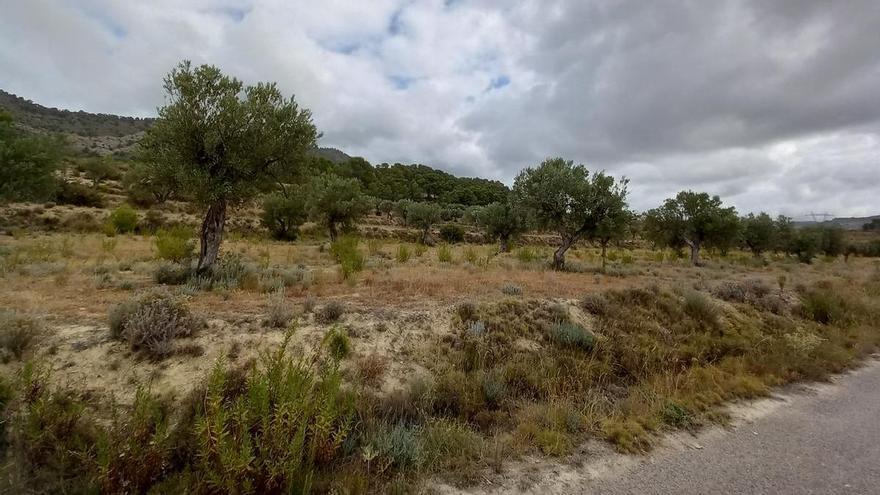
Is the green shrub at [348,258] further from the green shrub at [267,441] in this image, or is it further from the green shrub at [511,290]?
the green shrub at [267,441]

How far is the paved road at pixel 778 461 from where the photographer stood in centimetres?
475

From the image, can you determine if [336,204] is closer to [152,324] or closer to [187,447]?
[152,324]

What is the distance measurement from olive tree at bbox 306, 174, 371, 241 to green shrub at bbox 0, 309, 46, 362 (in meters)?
26.5

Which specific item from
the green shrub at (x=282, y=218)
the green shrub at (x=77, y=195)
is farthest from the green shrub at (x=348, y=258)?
the green shrub at (x=77, y=195)

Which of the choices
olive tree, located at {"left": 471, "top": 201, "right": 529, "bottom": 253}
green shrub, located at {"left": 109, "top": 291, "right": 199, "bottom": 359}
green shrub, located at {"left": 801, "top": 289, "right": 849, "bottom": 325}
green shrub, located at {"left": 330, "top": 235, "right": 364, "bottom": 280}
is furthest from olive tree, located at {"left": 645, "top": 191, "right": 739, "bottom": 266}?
green shrub, located at {"left": 109, "top": 291, "right": 199, "bottom": 359}

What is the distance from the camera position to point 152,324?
6.75m

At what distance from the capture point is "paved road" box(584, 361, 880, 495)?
15.6ft

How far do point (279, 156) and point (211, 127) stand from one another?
215 cm

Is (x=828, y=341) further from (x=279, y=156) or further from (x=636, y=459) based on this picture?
(x=279, y=156)

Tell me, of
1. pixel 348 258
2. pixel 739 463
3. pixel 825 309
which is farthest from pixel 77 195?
pixel 825 309

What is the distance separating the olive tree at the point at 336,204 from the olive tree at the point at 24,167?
51.9 ft

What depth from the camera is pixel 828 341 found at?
11.0 meters

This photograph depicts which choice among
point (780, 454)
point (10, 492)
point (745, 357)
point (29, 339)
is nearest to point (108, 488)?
point (10, 492)

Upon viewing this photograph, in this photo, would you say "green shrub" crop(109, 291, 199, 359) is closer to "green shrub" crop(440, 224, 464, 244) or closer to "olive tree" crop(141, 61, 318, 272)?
"olive tree" crop(141, 61, 318, 272)
